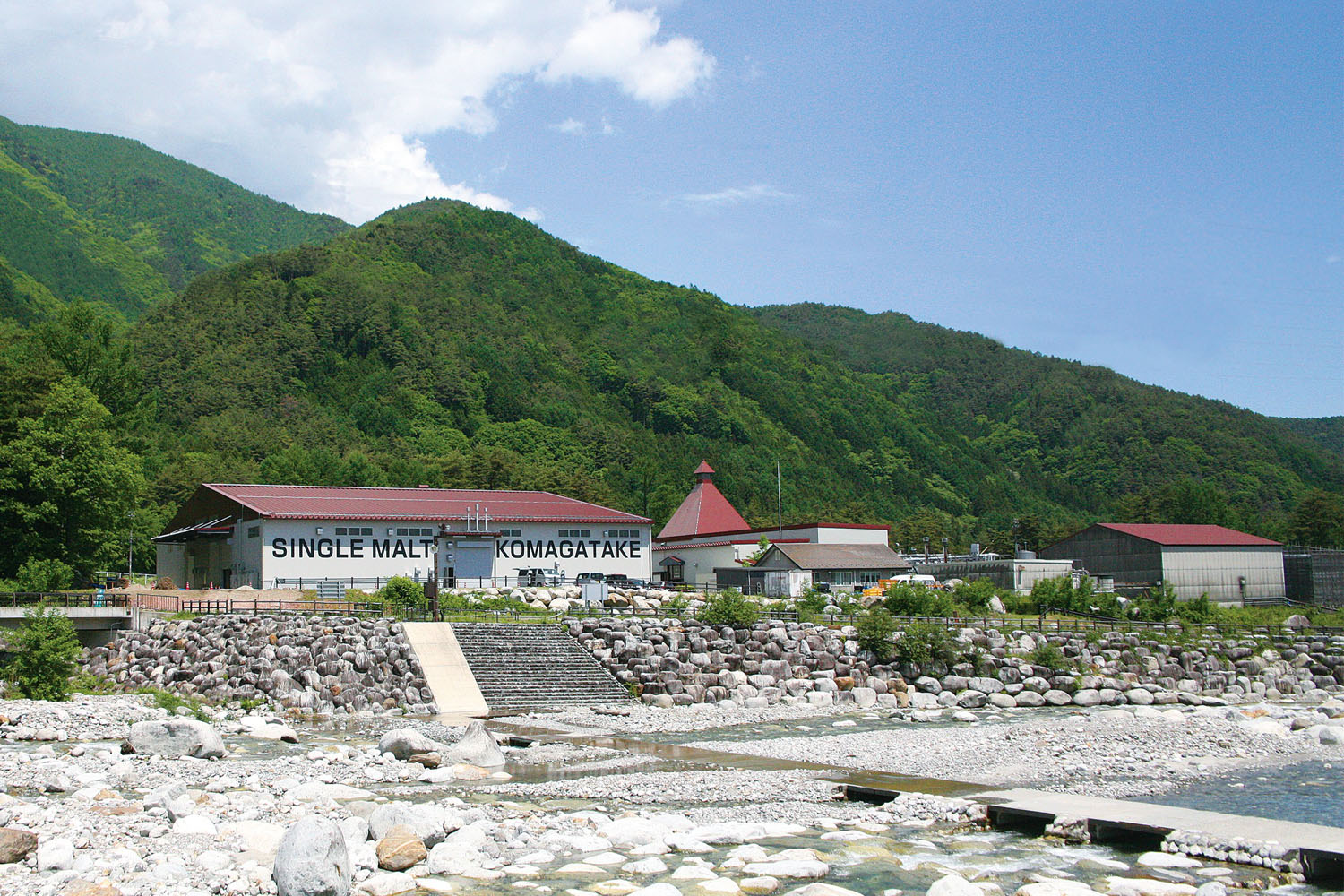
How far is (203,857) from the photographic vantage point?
41.2 feet

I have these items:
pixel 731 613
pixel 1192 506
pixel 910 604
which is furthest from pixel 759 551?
pixel 1192 506

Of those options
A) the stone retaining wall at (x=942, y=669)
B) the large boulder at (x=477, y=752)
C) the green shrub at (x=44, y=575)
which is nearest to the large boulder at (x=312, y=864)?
the large boulder at (x=477, y=752)

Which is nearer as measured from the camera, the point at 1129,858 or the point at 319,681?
the point at 1129,858

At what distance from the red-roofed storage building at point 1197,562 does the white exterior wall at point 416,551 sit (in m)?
27.3

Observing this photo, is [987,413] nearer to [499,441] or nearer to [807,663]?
[499,441]

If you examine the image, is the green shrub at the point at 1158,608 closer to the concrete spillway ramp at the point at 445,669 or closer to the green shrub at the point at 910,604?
the green shrub at the point at 910,604

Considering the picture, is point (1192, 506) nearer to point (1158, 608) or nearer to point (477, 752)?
point (1158, 608)

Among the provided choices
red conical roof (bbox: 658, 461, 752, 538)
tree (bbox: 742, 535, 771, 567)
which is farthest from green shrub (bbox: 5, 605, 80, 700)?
red conical roof (bbox: 658, 461, 752, 538)

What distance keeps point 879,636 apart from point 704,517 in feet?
117

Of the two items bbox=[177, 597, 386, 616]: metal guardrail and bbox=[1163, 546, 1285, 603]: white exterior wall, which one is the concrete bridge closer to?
bbox=[177, 597, 386, 616]: metal guardrail

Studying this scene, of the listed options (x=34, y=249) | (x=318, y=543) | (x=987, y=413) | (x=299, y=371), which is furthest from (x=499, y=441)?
(x=987, y=413)

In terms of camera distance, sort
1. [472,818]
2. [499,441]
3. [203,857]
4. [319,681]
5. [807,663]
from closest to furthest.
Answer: [203,857]
[472,818]
[319,681]
[807,663]
[499,441]

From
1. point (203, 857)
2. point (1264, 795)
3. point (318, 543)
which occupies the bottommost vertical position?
point (1264, 795)

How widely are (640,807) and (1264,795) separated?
37.0 feet
